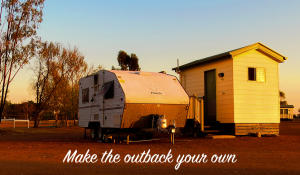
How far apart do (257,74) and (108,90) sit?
8494mm

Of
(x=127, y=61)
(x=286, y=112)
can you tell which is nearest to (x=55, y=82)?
(x=127, y=61)

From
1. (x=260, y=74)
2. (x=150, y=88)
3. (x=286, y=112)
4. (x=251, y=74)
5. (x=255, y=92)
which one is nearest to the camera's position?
(x=150, y=88)

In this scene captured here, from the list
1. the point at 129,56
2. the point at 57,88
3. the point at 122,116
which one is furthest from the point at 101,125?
the point at 129,56

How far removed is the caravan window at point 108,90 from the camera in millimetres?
14273

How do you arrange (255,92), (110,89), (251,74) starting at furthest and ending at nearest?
(251,74)
(255,92)
(110,89)

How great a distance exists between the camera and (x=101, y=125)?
49.6 feet

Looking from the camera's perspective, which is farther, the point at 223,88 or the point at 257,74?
the point at 257,74

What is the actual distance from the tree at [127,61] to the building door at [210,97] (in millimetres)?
24845

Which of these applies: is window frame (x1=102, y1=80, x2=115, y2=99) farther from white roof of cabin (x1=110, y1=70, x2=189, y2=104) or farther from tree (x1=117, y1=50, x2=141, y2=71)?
tree (x1=117, y1=50, x2=141, y2=71)

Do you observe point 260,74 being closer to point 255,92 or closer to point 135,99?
point 255,92

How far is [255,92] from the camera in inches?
711

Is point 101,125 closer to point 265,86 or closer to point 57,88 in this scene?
point 265,86

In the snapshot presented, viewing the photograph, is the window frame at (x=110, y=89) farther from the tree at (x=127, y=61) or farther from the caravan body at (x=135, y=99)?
the tree at (x=127, y=61)

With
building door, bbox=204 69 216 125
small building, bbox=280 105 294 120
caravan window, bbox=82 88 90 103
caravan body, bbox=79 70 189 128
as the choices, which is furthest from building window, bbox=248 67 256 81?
small building, bbox=280 105 294 120
